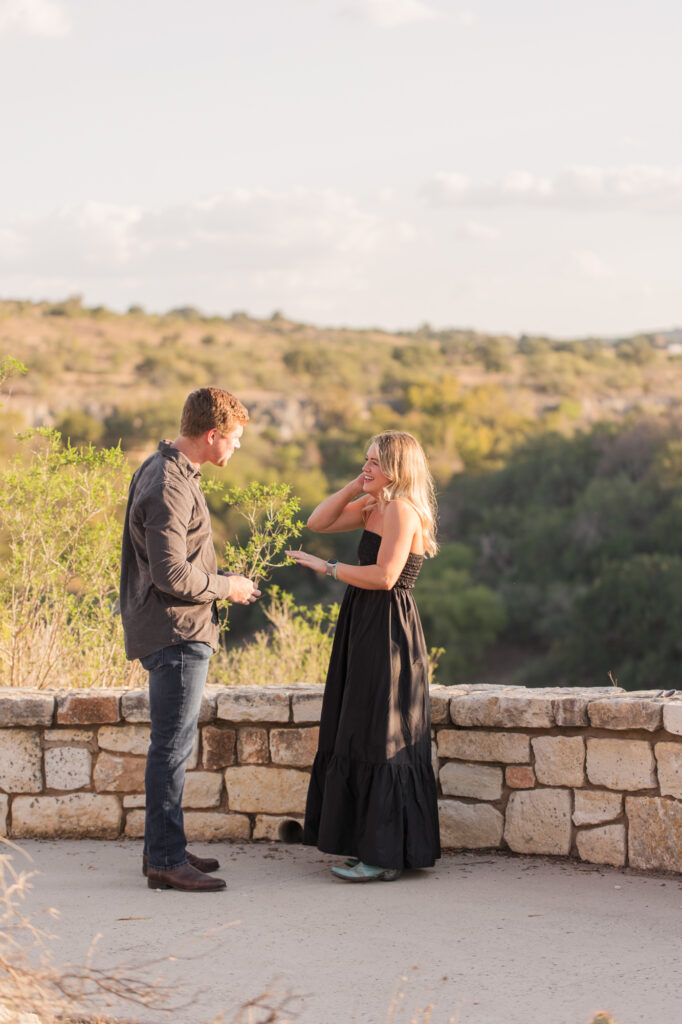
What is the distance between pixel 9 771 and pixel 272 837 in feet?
3.65

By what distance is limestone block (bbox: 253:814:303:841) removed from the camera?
4371 millimetres

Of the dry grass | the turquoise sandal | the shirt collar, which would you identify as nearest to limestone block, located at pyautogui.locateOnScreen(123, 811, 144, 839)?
the turquoise sandal

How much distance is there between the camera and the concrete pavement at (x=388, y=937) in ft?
9.38

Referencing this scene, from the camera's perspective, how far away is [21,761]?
444 centimetres

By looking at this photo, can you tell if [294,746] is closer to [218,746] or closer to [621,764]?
[218,746]

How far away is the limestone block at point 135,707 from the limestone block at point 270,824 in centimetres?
Result: 62

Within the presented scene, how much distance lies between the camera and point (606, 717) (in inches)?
154

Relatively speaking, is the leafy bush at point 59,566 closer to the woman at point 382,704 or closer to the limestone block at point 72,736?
the limestone block at point 72,736

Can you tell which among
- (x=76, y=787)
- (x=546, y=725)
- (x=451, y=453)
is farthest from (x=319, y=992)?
(x=451, y=453)

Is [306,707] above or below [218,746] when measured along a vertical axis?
above

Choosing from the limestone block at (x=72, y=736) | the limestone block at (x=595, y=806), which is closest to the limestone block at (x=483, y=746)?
the limestone block at (x=595, y=806)

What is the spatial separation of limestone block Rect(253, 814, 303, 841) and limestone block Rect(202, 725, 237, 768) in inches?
10.3

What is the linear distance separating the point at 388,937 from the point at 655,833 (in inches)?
44.0

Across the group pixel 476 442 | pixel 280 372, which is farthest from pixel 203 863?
pixel 280 372
